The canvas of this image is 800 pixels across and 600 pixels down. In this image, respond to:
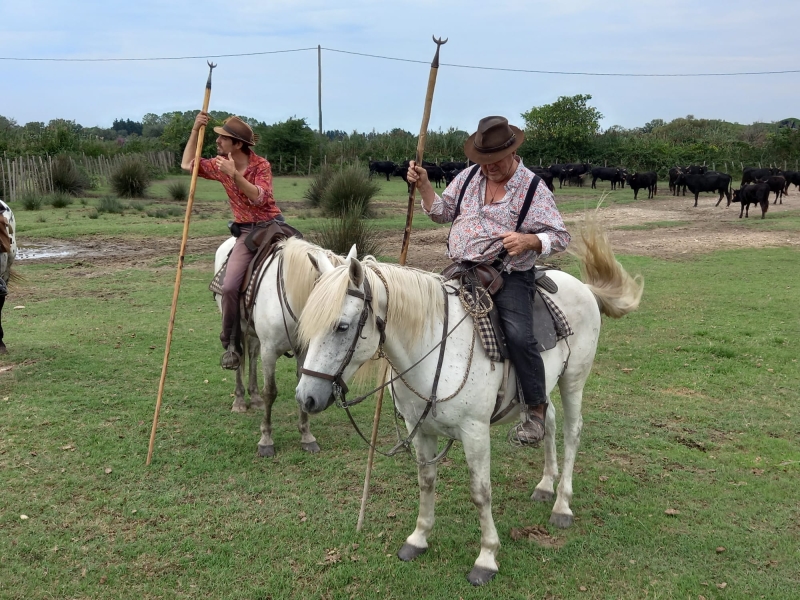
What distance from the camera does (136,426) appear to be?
550 centimetres

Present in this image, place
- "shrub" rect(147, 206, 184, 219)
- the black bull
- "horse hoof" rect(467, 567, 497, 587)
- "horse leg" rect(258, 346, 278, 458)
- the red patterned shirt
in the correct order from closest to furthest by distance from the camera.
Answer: "horse hoof" rect(467, 567, 497, 587) < "horse leg" rect(258, 346, 278, 458) < the red patterned shirt < "shrub" rect(147, 206, 184, 219) < the black bull

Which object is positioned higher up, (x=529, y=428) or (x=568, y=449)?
(x=529, y=428)

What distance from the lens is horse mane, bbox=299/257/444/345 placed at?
2.81 m

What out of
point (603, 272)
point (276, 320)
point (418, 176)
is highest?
point (418, 176)

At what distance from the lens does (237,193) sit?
5.41m

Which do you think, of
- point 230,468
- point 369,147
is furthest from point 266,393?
point 369,147

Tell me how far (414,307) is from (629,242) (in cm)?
1480

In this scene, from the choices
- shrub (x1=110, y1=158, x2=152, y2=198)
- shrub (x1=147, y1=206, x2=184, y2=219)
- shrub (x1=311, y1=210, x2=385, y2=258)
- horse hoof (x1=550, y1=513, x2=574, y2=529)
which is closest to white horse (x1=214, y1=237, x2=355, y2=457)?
horse hoof (x1=550, y1=513, x2=574, y2=529)

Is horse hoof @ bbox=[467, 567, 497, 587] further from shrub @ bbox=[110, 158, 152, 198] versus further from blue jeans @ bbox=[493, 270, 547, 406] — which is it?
shrub @ bbox=[110, 158, 152, 198]

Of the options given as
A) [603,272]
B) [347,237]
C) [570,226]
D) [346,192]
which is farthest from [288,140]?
[603,272]

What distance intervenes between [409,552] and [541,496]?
3.99ft

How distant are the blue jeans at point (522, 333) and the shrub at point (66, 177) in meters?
25.6

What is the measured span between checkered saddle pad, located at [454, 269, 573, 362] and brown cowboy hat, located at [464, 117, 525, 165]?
2.37 feet

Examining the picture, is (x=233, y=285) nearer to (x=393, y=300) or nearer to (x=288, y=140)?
(x=393, y=300)
